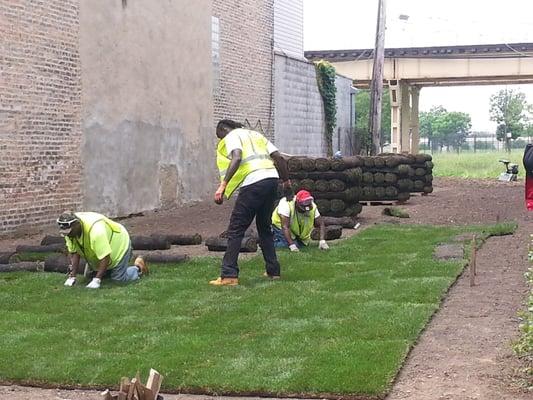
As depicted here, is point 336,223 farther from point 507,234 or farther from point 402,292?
point 402,292

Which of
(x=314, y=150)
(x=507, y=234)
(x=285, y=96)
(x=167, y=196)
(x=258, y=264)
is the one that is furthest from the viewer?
(x=314, y=150)

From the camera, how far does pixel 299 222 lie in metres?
12.6

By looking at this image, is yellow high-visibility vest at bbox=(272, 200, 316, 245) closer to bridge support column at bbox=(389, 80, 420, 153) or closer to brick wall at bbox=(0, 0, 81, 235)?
brick wall at bbox=(0, 0, 81, 235)

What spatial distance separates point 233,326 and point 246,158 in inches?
100

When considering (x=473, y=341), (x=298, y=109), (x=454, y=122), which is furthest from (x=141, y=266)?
(x=454, y=122)

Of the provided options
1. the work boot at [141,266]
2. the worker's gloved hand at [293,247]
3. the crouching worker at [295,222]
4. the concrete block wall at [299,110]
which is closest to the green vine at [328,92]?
the concrete block wall at [299,110]

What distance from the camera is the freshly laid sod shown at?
6258 millimetres

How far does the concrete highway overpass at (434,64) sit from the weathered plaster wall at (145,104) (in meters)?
23.5

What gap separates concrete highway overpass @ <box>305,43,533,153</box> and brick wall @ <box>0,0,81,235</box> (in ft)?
97.6

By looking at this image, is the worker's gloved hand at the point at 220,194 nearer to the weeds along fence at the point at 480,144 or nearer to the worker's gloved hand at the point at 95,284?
the worker's gloved hand at the point at 95,284

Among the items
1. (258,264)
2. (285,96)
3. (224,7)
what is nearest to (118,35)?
(224,7)

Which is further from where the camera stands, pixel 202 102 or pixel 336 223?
pixel 202 102

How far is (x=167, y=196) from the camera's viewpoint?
840 inches

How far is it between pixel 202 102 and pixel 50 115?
23.7ft
